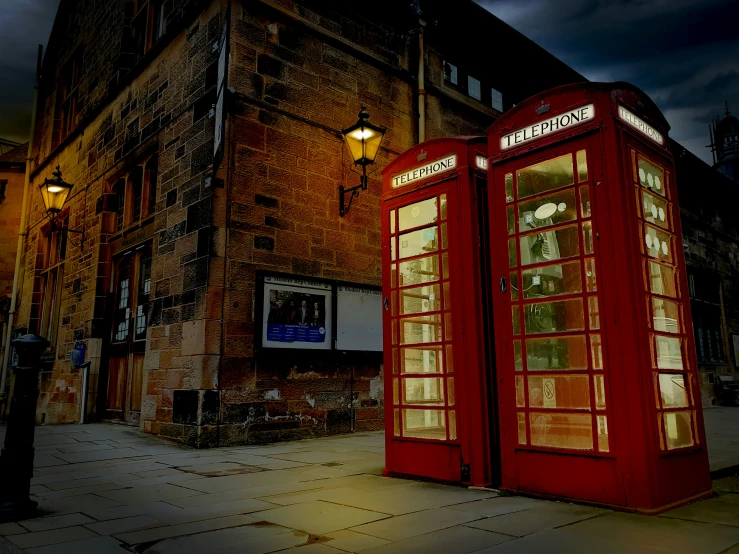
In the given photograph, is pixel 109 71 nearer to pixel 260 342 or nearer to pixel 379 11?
pixel 379 11

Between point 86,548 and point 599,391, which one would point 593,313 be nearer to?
point 599,391

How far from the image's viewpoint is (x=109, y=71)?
36.6 feet

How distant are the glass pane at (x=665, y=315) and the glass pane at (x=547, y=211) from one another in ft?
2.69

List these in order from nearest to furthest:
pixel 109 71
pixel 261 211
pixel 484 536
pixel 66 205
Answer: pixel 484 536 < pixel 261 211 < pixel 109 71 < pixel 66 205

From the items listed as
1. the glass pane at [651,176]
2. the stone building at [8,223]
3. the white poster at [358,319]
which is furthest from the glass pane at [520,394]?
the stone building at [8,223]

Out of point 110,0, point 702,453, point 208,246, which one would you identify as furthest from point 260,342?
point 110,0

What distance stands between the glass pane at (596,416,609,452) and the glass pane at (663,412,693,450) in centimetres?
38

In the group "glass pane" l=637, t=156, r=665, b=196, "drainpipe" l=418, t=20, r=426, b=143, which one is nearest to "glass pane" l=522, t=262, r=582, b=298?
"glass pane" l=637, t=156, r=665, b=196

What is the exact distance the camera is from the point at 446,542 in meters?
2.75

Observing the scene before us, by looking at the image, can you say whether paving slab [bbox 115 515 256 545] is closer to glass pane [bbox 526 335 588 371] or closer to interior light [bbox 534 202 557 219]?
glass pane [bbox 526 335 588 371]

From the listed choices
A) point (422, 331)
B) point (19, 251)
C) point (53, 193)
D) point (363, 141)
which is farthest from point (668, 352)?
point (19, 251)

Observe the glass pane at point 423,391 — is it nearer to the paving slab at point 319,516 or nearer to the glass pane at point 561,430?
the glass pane at point 561,430

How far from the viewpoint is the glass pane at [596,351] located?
3598 millimetres

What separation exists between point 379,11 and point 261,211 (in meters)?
4.83
